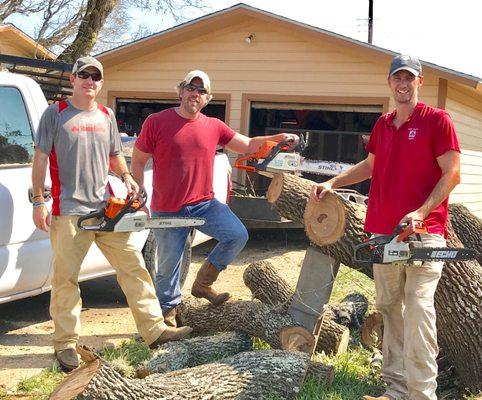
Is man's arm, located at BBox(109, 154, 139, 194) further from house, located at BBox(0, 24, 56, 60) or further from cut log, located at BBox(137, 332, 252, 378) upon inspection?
house, located at BBox(0, 24, 56, 60)

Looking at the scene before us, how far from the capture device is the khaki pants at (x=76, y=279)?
4.78m

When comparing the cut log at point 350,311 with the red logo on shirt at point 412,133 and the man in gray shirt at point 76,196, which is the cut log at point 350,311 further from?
the red logo on shirt at point 412,133

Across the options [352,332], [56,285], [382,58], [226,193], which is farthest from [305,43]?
[56,285]

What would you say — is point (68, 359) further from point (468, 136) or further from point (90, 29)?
point (90, 29)

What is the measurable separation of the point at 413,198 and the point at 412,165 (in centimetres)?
20

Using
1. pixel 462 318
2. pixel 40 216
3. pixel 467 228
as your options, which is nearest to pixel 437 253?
pixel 462 318

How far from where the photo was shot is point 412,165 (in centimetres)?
398

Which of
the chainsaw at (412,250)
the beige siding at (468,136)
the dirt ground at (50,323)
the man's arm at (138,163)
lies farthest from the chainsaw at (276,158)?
the beige siding at (468,136)

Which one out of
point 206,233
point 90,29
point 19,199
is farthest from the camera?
point 90,29

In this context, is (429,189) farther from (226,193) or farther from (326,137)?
(326,137)

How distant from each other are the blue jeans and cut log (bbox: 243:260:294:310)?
0.66 m

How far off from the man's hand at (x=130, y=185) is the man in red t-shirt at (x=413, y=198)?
1766 millimetres

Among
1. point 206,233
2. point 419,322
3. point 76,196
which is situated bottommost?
point 419,322

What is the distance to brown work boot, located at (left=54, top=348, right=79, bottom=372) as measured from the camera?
4.80m
